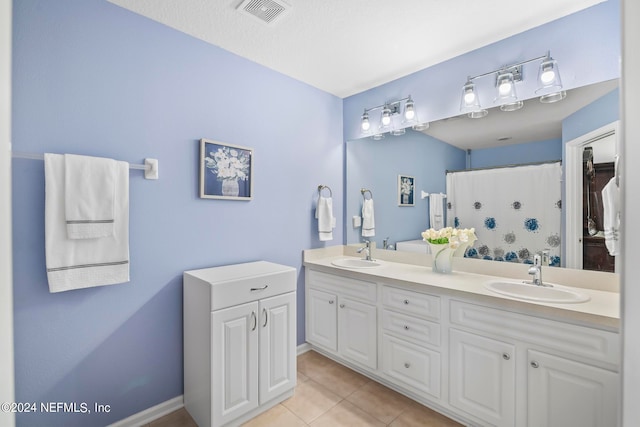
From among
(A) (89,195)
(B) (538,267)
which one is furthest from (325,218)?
(A) (89,195)

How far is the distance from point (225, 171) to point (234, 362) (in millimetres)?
1252

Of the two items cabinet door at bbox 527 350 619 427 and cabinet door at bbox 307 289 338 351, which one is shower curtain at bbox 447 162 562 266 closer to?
cabinet door at bbox 527 350 619 427

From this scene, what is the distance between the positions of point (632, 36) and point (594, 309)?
121 cm

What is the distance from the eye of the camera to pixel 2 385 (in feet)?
1.55

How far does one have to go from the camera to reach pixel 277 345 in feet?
6.28

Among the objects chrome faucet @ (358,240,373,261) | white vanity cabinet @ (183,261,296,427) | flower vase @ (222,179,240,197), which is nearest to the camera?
white vanity cabinet @ (183,261,296,427)

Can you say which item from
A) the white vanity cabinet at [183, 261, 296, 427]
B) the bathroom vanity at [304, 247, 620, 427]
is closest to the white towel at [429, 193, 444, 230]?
the bathroom vanity at [304, 247, 620, 427]

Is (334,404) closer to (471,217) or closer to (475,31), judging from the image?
(471,217)

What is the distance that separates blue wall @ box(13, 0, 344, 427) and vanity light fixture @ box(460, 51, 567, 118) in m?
1.47

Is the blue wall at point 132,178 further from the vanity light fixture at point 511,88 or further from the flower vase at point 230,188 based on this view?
the vanity light fixture at point 511,88

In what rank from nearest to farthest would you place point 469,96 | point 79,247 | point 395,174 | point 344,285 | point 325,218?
point 79,247 < point 469,96 < point 344,285 < point 395,174 < point 325,218

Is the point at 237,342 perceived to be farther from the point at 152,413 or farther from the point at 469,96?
the point at 469,96

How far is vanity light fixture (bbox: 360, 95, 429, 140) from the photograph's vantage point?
241 cm

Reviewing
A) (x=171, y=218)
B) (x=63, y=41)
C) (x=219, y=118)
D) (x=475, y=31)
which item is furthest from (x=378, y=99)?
(x=63, y=41)
